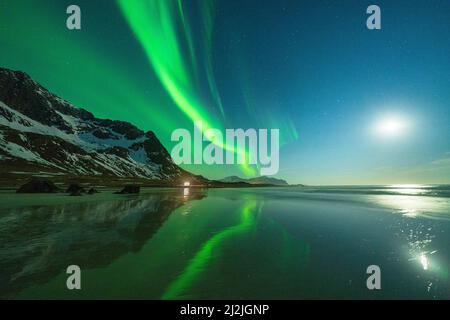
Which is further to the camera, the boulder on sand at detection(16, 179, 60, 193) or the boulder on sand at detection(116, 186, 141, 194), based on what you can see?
the boulder on sand at detection(116, 186, 141, 194)

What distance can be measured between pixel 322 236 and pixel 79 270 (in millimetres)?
12909

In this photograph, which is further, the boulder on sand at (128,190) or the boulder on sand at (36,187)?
the boulder on sand at (128,190)

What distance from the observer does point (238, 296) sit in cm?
742

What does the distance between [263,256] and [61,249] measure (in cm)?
920

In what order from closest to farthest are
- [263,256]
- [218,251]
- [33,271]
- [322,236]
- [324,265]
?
[33,271] < [324,265] < [263,256] < [218,251] < [322,236]

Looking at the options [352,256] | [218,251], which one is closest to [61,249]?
[218,251]

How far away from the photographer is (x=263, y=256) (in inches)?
446

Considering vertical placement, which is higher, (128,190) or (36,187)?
(36,187)

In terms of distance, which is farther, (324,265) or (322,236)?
(322,236)

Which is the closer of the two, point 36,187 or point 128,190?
point 36,187
